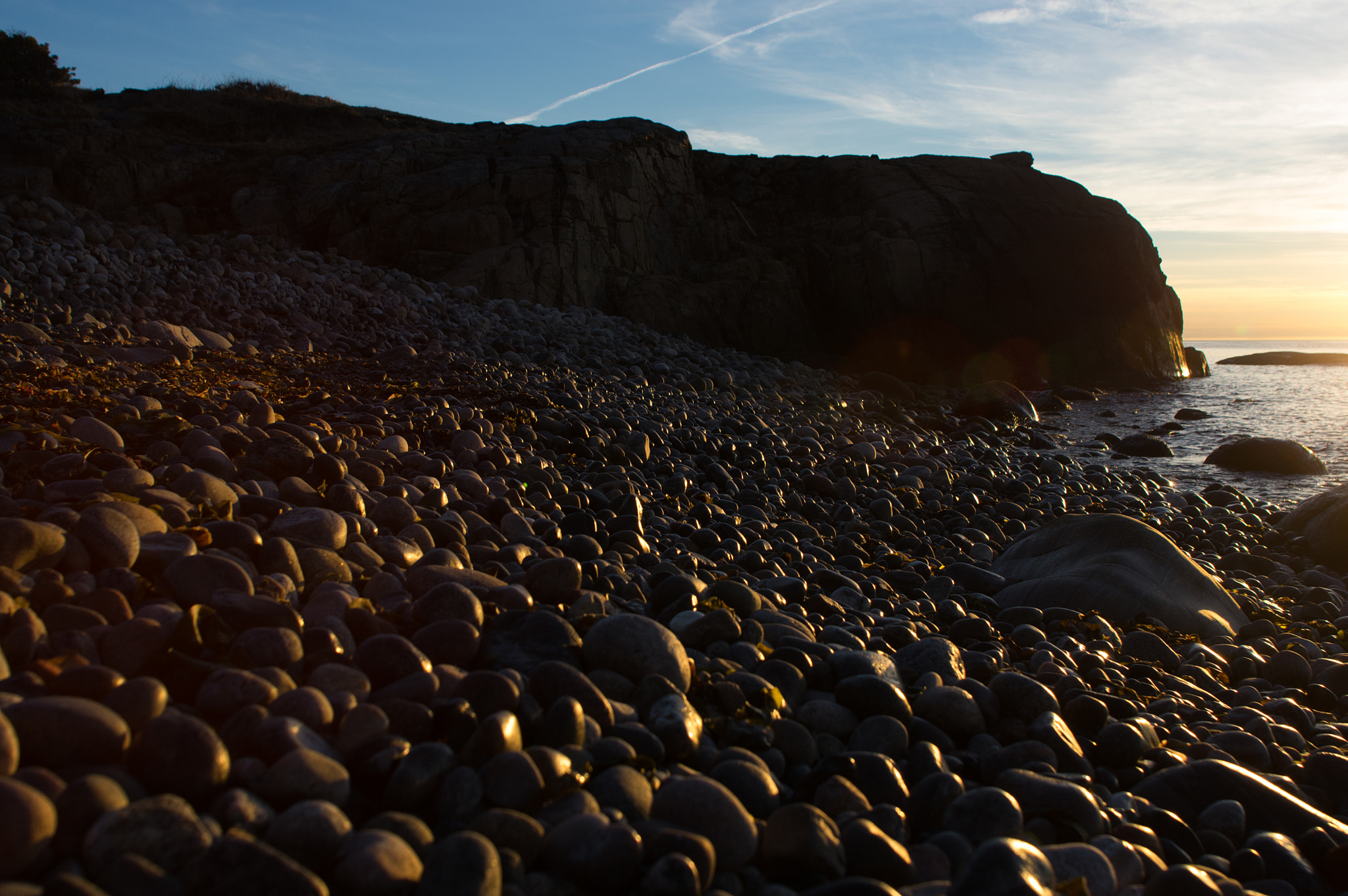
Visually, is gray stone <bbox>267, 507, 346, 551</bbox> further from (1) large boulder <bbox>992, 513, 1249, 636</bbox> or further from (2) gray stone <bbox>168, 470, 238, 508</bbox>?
(1) large boulder <bbox>992, 513, 1249, 636</bbox>

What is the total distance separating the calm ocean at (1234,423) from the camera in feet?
34.4

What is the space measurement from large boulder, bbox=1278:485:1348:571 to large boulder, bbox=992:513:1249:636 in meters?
2.75

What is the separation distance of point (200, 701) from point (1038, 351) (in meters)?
22.1

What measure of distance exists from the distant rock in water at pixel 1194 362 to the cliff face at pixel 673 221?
175 inches

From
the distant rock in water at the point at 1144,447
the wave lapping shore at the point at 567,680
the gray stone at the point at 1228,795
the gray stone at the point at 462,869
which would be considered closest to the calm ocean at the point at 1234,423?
the distant rock in water at the point at 1144,447

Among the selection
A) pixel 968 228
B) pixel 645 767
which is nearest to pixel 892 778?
pixel 645 767

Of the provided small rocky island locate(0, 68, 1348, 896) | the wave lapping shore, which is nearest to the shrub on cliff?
small rocky island locate(0, 68, 1348, 896)

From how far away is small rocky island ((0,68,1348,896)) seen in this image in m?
1.46

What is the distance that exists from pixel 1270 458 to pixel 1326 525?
5651mm

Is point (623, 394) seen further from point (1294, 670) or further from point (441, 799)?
point (441, 799)

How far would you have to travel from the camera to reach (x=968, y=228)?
19.8 m

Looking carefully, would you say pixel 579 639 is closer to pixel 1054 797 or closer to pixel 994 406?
pixel 1054 797

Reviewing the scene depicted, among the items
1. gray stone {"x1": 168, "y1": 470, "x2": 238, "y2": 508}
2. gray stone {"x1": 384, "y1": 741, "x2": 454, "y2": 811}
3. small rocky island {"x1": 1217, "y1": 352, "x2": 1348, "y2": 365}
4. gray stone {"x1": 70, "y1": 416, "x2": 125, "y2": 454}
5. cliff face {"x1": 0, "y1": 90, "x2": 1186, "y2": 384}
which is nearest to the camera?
gray stone {"x1": 384, "y1": 741, "x2": 454, "y2": 811}

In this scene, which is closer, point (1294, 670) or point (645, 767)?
point (645, 767)
